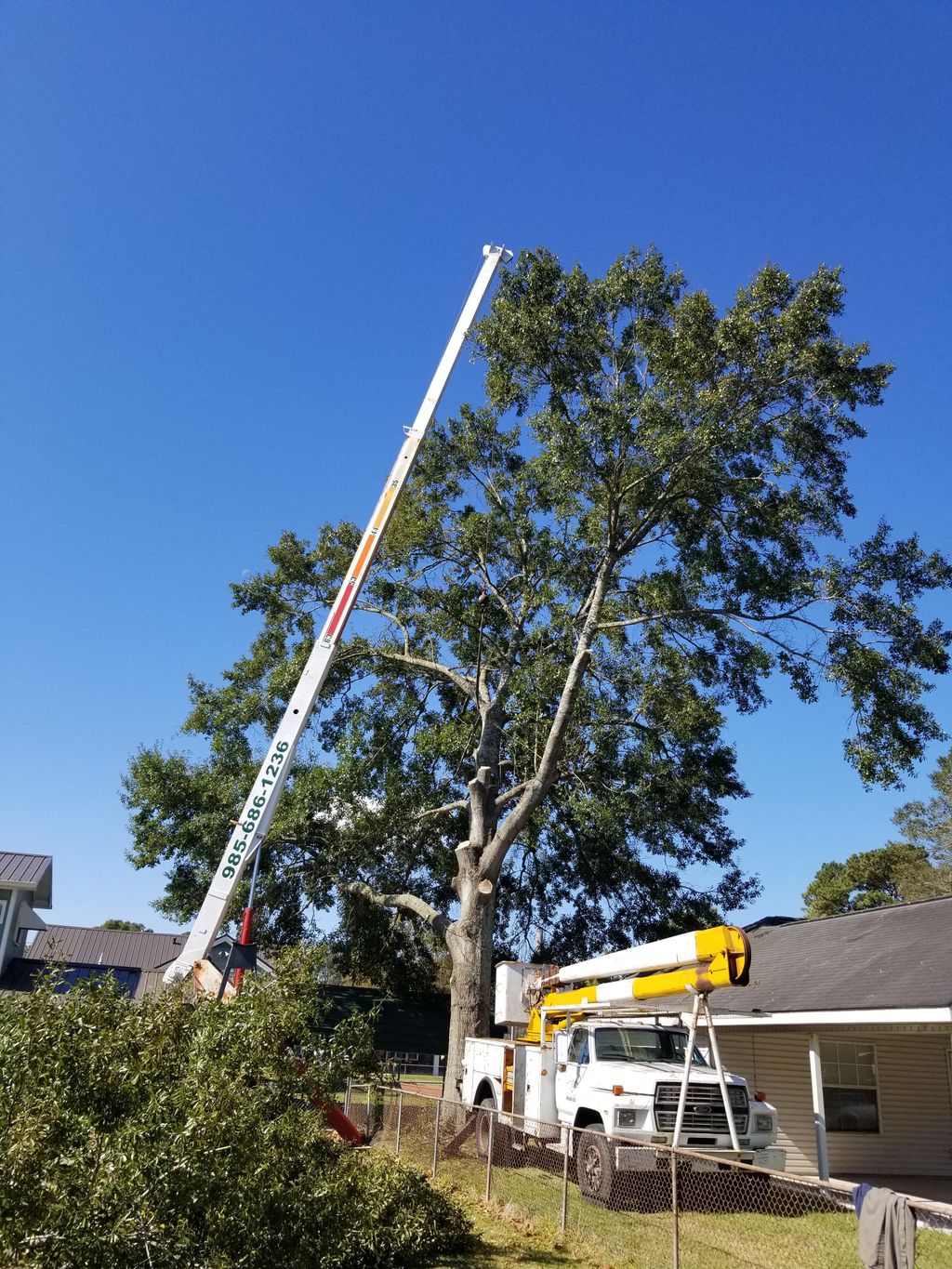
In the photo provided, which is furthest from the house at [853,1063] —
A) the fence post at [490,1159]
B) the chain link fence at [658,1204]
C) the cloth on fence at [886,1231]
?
the cloth on fence at [886,1231]

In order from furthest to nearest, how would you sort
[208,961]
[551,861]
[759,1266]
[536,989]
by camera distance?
1. [551,861]
2. [536,989]
3. [208,961]
4. [759,1266]

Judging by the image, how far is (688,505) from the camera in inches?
766

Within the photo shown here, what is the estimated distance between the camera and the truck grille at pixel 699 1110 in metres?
10.3

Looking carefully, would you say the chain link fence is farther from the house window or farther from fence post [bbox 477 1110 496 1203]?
the house window

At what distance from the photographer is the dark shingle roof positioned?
10.9 meters

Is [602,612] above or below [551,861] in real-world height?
above

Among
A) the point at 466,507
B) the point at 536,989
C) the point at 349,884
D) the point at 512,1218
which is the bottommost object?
the point at 512,1218

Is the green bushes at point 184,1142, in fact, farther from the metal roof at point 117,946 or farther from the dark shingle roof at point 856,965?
the metal roof at point 117,946

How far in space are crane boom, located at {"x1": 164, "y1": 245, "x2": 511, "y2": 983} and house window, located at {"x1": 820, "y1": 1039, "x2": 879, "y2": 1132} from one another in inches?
367

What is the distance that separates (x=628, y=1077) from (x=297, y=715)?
6.51 m

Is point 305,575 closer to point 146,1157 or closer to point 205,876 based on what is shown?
point 205,876

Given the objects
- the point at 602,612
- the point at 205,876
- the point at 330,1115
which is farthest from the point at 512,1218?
the point at 205,876

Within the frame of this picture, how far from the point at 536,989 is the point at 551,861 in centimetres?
1042

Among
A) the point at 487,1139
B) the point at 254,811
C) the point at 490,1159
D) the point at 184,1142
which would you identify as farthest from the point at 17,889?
the point at 184,1142
